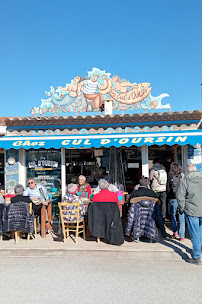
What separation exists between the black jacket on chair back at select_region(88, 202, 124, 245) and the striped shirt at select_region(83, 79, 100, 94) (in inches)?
190

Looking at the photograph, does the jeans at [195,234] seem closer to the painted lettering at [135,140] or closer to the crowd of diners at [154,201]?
the crowd of diners at [154,201]

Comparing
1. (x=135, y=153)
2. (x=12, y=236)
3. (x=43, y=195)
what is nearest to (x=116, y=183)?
(x=135, y=153)

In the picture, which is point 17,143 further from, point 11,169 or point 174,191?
point 174,191

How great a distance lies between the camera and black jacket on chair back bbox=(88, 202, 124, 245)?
5.89 meters

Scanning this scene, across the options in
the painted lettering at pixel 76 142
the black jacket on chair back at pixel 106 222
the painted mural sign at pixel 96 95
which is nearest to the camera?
the black jacket on chair back at pixel 106 222

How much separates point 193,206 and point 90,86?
6.12 metres

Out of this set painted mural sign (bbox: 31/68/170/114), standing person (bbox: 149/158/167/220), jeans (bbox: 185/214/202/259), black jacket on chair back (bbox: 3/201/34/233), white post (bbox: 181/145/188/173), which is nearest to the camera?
jeans (bbox: 185/214/202/259)

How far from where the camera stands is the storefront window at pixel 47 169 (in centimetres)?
887

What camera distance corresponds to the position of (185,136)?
25.2ft

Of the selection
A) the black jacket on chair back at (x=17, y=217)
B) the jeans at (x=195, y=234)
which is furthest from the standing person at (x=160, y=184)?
the black jacket on chair back at (x=17, y=217)

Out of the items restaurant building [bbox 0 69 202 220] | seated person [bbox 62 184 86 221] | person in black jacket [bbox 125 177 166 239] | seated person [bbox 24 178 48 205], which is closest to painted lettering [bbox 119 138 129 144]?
restaurant building [bbox 0 69 202 220]

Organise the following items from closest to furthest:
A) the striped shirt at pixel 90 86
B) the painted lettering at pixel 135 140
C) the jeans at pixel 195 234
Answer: the jeans at pixel 195 234, the painted lettering at pixel 135 140, the striped shirt at pixel 90 86

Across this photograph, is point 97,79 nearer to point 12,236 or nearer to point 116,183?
point 116,183

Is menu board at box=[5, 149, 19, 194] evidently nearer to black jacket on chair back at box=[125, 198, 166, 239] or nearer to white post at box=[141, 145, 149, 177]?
white post at box=[141, 145, 149, 177]
